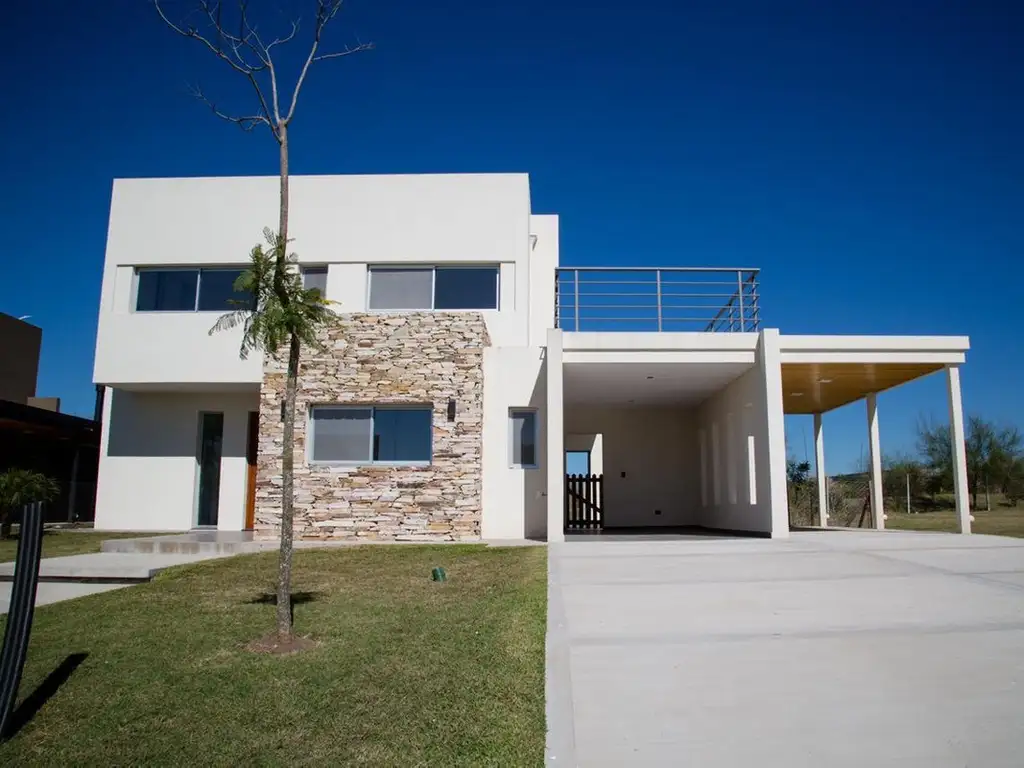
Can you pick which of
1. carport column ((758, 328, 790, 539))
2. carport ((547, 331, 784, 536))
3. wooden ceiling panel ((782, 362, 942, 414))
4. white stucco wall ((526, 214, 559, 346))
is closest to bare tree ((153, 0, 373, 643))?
carport ((547, 331, 784, 536))

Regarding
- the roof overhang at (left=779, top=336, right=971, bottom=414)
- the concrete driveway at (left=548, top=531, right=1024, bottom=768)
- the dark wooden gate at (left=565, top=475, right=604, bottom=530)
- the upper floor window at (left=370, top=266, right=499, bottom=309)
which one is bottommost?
the concrete driveway at (left=548, top=531, right=1024, bottom=768)

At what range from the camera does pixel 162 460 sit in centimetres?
1645

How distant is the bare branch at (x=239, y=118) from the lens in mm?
6357

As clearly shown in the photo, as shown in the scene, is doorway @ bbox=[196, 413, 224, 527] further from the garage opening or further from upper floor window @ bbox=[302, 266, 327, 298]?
the garage opening

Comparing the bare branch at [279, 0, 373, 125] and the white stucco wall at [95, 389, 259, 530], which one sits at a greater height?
the bare branch at [279, 0, 373, 125]

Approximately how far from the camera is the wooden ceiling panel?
13391 mm

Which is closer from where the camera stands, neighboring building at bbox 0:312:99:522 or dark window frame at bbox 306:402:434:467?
dark window frame at bbox 306:402:434:467

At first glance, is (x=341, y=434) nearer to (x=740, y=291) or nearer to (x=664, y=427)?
(x=740, y=291)

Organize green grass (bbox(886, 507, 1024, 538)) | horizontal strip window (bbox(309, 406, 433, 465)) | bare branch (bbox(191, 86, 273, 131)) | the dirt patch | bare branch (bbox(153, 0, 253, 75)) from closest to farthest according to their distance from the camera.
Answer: the dirt patch
bare branch (bbox(153, 0, 253, 75))
bare branch (bbox(191, 86, 273, 131))
horizontal strip window (bbox(309, 406, 433, 465))
green grass (bbox(886, 507, 1024, 538))

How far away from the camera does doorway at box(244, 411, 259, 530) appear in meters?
16.3

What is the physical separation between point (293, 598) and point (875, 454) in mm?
13393

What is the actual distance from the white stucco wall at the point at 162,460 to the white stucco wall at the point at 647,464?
7864 mm

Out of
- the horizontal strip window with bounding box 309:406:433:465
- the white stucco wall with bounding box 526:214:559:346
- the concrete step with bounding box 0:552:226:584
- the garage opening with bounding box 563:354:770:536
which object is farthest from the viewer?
the white stucco wall with bounding box 526:214:559:346

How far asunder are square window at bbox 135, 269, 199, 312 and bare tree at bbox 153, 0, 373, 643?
10.5 meters
